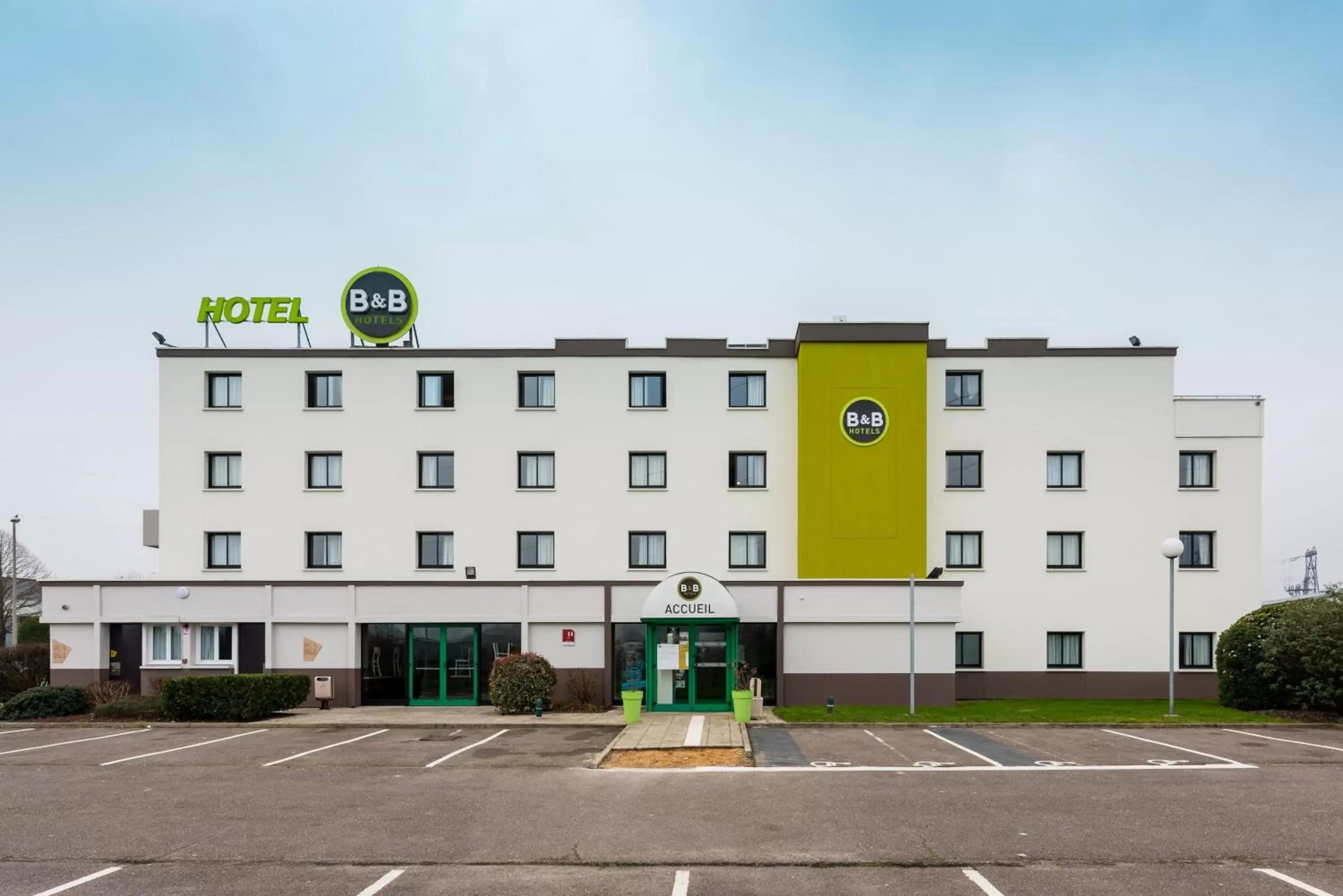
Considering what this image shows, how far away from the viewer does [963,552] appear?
98.0ft

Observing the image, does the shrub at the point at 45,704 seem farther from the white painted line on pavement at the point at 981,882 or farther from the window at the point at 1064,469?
the window at the point at 1064,469

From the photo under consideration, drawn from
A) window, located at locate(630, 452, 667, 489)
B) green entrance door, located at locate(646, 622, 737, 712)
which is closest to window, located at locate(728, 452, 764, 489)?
window, located at locate(630, 452, 667, 489)

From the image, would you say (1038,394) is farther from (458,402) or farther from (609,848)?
(609,848)

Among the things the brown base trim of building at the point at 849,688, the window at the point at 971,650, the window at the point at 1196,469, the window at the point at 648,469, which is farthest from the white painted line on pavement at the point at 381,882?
the window at the point at 1196,469

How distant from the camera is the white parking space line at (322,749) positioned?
690 inches

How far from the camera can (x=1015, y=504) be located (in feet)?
98.1

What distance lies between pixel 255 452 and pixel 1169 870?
2874 centimetres

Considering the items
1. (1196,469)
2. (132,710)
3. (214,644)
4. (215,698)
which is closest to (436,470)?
(214,644)

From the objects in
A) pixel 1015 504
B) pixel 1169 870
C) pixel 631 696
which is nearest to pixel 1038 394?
pixel 1015 504

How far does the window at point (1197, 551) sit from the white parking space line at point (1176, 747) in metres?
11.4

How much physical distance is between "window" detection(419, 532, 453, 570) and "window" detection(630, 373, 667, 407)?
7.83 metres

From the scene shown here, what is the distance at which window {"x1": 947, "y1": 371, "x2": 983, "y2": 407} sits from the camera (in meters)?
30.3

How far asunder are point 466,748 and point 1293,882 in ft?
49.5

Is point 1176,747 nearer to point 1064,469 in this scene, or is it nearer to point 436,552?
point 1064,469
